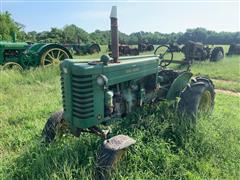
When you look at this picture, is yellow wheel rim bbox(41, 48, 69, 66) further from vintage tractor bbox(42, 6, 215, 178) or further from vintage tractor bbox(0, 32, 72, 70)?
vintage tractor bbox(42, 6, 215, 178)

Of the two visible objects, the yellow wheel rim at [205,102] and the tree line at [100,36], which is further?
the tree line at [100,36]

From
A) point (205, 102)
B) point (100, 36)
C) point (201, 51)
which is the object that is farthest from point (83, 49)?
point (100, 36)

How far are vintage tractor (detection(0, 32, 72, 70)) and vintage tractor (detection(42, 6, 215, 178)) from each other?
6302mm

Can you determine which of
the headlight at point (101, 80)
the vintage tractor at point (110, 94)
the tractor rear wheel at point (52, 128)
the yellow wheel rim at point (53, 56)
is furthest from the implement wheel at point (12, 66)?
the headlight at point (101, 80)

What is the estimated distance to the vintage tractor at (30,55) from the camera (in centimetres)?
948

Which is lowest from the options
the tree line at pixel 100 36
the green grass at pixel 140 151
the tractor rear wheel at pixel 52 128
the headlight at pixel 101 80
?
the green grass at pixel 140 151

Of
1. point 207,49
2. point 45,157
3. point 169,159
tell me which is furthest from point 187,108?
point 207,49

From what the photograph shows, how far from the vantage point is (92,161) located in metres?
3.04

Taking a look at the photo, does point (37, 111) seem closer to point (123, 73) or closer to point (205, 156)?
point (123, 73)

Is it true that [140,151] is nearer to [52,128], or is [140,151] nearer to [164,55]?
[52,128]

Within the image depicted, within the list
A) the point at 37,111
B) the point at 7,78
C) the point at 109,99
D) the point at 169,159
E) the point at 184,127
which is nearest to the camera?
the point at 109,99

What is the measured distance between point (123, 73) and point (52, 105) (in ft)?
8.93

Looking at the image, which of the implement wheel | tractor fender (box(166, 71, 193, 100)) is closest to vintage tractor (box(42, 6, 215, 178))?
tractor fender (box(166, 71, 193, 100))

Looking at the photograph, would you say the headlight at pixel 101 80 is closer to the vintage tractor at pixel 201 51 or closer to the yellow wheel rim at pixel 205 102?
the yellow wheel rim at pixel 205 102
